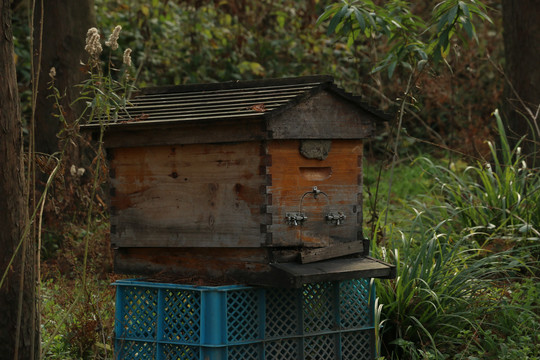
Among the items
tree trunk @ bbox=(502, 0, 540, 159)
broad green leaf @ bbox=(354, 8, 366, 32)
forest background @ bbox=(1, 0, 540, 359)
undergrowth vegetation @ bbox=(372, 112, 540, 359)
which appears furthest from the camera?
tree trunk @ bbox=(502, 0, 540, 159)

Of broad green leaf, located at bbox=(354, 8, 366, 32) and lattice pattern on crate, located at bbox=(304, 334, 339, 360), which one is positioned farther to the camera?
broad green leaf, located at bbox=(354, 8, 366, 32)

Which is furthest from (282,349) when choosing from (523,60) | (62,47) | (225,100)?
(523,60)

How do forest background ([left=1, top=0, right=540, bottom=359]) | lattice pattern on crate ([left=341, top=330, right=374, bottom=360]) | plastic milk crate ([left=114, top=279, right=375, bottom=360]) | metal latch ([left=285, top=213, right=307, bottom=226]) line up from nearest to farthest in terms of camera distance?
plastic milk crate ([left=114, top=279, right=375, bottom=360])
metal latch ([left=285, top=213, right=307, bottom=226])
lattice pattern on crate ([left=341, top=330, right=374, bottom=360])
forest background ([left=1, top=0, right=540, bottom=359])

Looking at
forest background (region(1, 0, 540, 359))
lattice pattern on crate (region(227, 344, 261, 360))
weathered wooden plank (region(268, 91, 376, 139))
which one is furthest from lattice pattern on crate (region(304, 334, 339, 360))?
weathered wooden plank (region(268, 91, 376, 139))

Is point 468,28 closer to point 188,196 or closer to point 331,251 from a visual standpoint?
point 331,251

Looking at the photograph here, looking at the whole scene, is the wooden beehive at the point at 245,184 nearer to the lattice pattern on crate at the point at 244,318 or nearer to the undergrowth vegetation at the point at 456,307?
the lattice pattern on crate at the point at 244,318

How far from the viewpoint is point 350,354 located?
4664 millimetres

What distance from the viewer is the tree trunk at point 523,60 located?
7.91 m

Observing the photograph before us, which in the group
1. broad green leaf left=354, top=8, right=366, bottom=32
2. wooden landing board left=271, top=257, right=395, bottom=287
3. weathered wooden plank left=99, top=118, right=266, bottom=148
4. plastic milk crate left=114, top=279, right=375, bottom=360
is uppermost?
broad green leaf left=354, top=8, right=366, bottom=32

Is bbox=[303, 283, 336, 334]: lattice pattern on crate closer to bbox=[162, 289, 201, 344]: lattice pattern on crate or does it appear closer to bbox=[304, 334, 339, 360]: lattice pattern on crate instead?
bbox=[304, 334, 339, 360]: lattice pattern on crate

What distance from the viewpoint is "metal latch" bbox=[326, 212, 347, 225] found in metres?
4.53

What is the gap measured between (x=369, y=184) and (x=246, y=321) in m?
3.94

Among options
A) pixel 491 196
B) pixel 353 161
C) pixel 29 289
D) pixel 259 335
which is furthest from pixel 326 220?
pixel 491 196

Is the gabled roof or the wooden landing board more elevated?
the gabled roof
